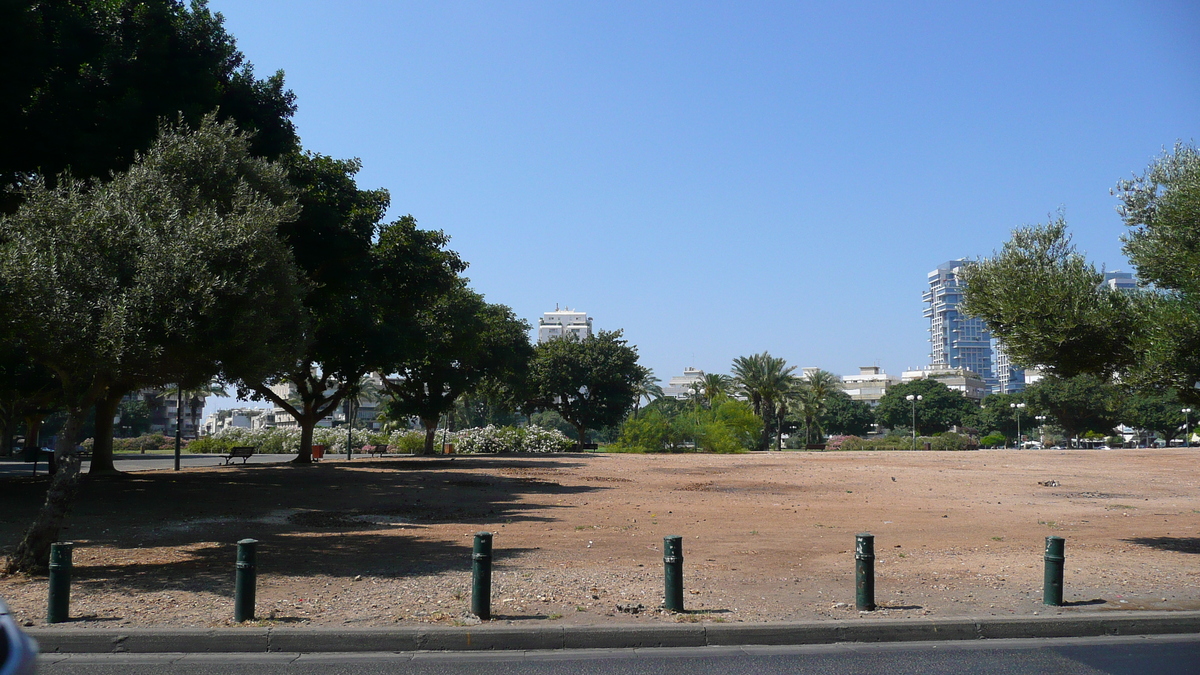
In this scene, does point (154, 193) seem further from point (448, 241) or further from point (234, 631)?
point (448, 241)

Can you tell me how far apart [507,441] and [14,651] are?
57.2 metres

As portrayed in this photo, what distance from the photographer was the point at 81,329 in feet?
31.6

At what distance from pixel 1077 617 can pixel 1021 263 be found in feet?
22.8

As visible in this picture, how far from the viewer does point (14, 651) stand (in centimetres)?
279

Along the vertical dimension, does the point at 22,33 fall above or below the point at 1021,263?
above

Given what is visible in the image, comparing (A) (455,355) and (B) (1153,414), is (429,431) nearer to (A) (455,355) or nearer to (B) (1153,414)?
(A) (455,355)

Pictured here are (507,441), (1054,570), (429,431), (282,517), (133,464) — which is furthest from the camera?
(507,441)

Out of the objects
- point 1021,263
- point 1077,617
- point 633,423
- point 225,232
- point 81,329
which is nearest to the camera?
point 1077,617

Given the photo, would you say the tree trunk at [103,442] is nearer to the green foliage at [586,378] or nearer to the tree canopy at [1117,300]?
the tree canopy at [1117,300]

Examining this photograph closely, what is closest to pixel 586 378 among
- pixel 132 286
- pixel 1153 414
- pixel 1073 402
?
pixel 132 286

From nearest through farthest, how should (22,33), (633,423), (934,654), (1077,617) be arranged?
(934,654), (1077,617), (22,33), (633,423)

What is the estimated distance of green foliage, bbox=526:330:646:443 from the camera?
65438 millimetres

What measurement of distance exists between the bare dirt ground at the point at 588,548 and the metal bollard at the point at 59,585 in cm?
18

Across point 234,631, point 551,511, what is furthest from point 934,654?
point 551,511
